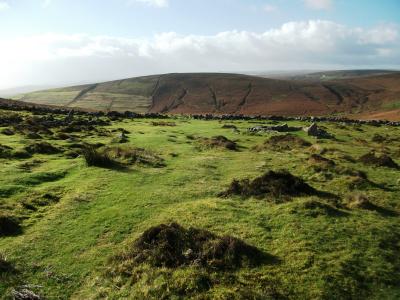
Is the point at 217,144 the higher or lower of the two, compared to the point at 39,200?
lower

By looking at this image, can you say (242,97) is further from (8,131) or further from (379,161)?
(379,161)

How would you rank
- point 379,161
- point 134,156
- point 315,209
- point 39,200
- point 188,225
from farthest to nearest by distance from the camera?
1. point 379,161
2. point 134,156
3. point 39,200
4. point 315,209
5. point 188,225

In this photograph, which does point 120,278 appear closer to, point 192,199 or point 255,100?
point 192,199

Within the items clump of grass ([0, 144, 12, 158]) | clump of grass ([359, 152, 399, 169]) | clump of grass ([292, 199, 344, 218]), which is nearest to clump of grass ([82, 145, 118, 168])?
clump of grass ([0, 144, 12, 158])

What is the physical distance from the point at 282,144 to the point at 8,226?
1078 inches

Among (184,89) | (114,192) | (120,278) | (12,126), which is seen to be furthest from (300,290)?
(184,89)

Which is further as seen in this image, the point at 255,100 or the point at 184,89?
the point at 184,89

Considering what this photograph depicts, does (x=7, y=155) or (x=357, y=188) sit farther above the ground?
(x=7, y=155)

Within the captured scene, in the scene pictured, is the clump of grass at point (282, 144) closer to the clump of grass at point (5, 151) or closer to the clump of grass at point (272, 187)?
the clump of grass at point (272, 187)

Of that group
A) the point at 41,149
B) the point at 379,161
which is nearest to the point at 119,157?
the point at 41,149

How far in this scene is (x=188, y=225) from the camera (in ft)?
49.5

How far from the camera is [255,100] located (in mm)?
142500

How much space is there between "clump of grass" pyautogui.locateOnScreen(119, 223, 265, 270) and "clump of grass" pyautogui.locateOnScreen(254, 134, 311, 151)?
22978 millimetres

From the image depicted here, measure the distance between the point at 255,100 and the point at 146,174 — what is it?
122664 millimetres
